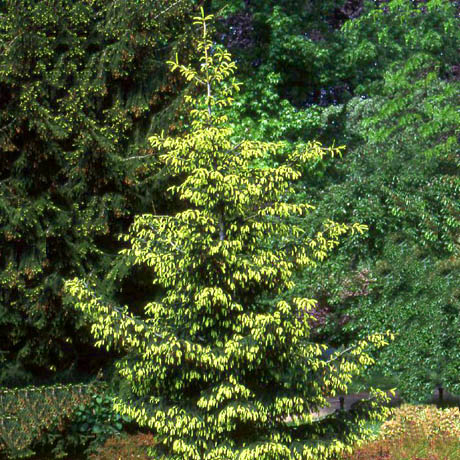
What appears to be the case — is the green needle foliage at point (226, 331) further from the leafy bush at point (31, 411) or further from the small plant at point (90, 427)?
the small plant at point (90, 427)

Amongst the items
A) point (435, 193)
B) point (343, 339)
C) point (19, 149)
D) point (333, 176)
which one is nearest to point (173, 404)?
point (19, 149)

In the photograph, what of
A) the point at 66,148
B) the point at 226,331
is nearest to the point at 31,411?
the point at 226,331

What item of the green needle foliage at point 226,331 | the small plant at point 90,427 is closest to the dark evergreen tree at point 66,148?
the small plant at point 90,427

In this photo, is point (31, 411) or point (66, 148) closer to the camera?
point (31, 411)

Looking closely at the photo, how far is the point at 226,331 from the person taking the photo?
309 inches

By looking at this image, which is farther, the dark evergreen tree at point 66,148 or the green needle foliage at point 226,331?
the dark evergreen tree at point 66,148

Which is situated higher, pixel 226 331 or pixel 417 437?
pixel 226 331

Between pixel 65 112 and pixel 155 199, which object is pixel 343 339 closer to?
pixel 155 199

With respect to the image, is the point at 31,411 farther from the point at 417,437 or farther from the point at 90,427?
the point at 417,437

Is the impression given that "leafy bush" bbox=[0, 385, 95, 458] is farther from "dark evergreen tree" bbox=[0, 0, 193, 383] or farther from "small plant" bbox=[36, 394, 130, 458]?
"dark evergreen tree" bbox=[0, 0, 193, 383]

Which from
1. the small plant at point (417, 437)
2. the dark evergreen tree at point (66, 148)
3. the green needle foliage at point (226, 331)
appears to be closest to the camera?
the green needle foliage at point (226, 331)

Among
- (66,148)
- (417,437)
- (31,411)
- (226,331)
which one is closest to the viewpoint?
(226,331)

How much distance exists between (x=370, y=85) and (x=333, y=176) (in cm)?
283

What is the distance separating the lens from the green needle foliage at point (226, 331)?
24.2 feet
